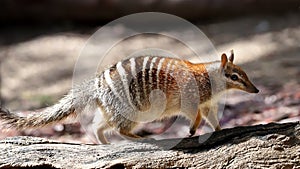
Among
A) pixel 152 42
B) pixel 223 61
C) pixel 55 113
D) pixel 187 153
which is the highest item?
pixel 152 42

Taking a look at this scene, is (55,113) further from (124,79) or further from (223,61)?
(223,61)

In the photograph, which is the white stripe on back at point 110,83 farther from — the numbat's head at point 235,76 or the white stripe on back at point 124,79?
the numbat's head at point 235,76

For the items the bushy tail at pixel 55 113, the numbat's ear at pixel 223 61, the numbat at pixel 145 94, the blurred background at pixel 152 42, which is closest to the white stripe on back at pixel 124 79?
the numbat at pixel 145 94

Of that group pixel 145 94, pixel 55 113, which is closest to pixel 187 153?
pixel 145 94

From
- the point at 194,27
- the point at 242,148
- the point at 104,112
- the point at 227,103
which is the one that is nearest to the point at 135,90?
the point at 104,112

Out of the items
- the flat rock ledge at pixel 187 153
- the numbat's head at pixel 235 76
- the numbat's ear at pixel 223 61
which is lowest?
the flat rock ledge at pixel 187 153

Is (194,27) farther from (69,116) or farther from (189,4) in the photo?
(69,116)
